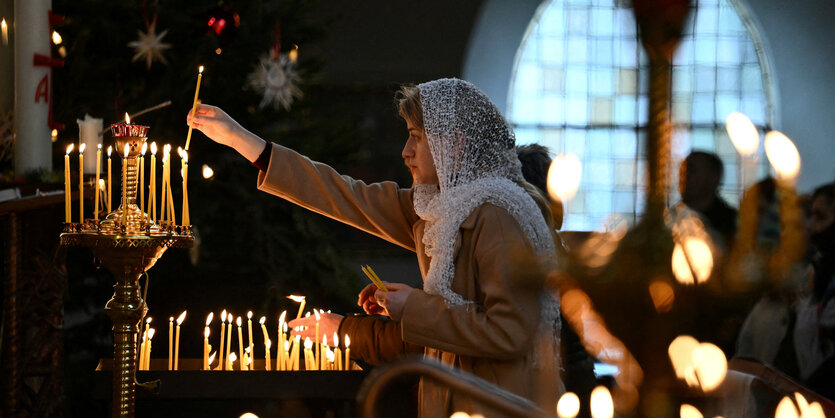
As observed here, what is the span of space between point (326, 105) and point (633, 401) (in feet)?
22.7

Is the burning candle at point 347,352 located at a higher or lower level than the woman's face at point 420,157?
lower

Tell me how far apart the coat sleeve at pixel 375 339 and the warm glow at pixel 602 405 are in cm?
139

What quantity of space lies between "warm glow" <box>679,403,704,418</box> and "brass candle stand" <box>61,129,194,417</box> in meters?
1.40

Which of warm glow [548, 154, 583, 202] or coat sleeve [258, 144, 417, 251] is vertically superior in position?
coat sleeve [258, 144, 417, 251]

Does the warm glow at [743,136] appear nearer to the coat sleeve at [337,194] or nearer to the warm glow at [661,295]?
the warm glow at [661,295]

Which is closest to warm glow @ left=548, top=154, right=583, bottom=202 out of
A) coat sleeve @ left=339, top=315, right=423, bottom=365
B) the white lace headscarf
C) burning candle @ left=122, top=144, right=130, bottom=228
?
the white lace headscarf

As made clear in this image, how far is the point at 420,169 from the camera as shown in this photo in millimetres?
2330

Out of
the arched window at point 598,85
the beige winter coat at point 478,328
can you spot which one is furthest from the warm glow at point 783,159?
the arched window at point 598,85

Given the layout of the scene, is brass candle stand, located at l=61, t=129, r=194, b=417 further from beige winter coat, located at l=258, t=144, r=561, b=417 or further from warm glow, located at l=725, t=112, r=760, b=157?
warm glow, located at l=725, t=112, r=760, b=157

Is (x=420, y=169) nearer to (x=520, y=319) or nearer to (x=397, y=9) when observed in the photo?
(x=520, y=319)

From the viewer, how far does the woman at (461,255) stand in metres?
2.04

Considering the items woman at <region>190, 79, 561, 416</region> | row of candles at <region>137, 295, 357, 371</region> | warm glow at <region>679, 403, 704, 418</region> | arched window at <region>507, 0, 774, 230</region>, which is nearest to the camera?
warm glow at <region>679, 403, 704, 418</region>

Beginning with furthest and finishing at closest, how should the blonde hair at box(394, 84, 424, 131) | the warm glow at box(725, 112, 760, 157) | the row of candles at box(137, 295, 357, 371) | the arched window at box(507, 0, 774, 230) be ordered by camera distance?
the arched window at box(507, 0, 774, 230) < the row of candles at box(137, 295, 357, 371) < the blonde hair at box(394, 84, 424, 131) < the warm glow at box(725, 112, 760, 157)

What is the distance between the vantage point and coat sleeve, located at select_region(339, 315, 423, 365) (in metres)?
2.40
